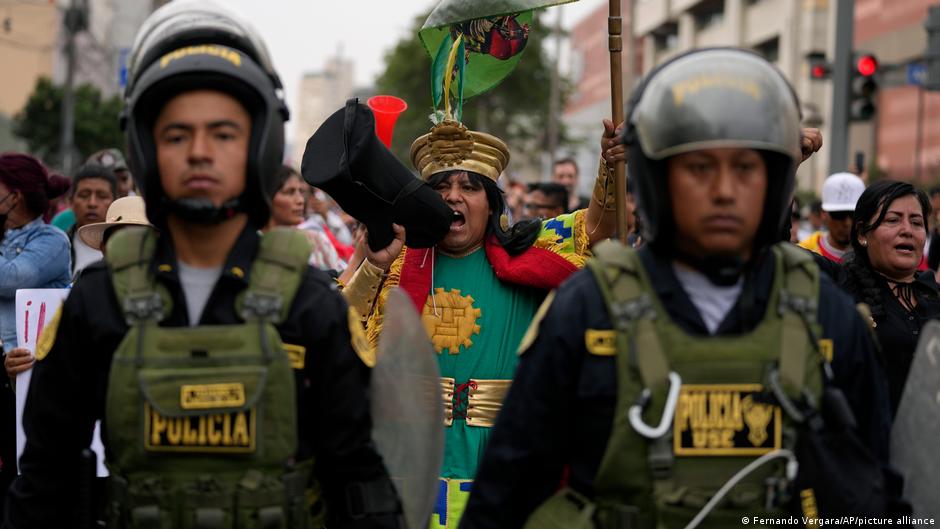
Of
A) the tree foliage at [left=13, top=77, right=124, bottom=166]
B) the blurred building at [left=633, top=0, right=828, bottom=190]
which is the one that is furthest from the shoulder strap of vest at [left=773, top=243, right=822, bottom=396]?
the blurred building at [left=633, top=0, right=828, bottom=190]

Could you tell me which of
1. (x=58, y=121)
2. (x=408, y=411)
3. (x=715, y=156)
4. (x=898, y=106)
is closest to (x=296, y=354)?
(x=408, y=411)

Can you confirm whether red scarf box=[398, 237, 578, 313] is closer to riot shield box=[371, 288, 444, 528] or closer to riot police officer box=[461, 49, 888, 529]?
riot shield box=[371, 288, 444, 528]

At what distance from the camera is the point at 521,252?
5.84m

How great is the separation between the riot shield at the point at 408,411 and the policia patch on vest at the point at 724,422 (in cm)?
85

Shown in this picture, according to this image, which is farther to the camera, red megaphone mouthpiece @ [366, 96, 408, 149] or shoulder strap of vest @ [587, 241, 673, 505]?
red megaphone mouthpiece @ [366, 96, 408, 149]

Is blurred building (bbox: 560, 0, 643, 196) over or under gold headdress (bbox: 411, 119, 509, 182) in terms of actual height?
Result: over

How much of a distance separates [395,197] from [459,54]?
1.05 m

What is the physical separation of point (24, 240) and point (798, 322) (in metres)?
4.75

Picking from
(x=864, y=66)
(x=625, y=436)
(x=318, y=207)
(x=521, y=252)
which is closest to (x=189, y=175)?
(x=625, y=436)

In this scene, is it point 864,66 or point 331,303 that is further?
point 864,66

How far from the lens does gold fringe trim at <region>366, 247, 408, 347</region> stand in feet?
18.6

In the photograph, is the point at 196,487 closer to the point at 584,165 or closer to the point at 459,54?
the point at 459,54

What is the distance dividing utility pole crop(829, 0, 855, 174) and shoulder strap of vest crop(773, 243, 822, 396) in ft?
43.1

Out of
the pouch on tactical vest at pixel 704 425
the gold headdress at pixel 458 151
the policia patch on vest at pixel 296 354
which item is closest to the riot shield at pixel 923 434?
the pouch on tactical vest at pixel 704 425
